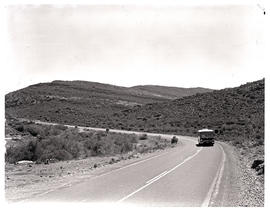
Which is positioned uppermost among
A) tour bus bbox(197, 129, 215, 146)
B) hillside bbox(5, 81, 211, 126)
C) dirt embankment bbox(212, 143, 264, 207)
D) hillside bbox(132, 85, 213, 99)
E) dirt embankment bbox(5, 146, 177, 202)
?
hillside bbox(132, 85, 213, 99)

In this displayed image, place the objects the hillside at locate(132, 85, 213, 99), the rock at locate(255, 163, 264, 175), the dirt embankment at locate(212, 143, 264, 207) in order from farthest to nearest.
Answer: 1. the hillside at locate(132, 85, 213, 99)
2. the rock at locate(255, 163, 264, 175)
3. the dirt embankment at locate(212, 143, 264, 207)

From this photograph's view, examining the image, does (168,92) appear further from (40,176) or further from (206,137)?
(40,176)

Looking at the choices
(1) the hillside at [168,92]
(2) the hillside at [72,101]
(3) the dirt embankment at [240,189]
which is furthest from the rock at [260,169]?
(1) the hillside at [168,92]

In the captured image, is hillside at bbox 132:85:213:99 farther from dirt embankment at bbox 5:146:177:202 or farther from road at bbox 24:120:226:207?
road at bbox 24:120:226:207

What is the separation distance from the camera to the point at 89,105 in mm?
131000

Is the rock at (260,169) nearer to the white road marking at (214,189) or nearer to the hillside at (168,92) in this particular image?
the white road marking at (214,189)

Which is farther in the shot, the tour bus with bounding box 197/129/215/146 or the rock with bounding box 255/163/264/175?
the tour bus with bounding box 197/129/215/146

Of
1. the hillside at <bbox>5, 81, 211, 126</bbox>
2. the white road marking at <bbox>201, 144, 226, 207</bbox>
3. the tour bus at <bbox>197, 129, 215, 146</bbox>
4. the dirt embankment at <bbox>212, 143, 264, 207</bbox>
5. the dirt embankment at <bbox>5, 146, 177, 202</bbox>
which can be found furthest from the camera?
the hillside at <bbox>5, 81, 211, 126</bbox>

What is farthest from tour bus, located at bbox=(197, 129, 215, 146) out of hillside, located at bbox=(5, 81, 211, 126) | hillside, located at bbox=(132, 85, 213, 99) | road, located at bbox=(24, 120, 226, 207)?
hillside, located at bbox=(132, 85, 213, 99)

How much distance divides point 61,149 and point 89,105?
100 metres

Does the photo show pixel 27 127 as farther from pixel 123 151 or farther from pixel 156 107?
pixel 156 107

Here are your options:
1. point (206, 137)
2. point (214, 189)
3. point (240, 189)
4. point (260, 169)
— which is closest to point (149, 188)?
point (214, 189)

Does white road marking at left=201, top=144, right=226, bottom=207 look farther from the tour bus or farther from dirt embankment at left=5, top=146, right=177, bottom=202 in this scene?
the tour bus

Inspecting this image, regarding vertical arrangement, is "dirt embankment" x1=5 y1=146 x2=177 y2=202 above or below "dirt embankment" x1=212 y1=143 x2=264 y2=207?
below
